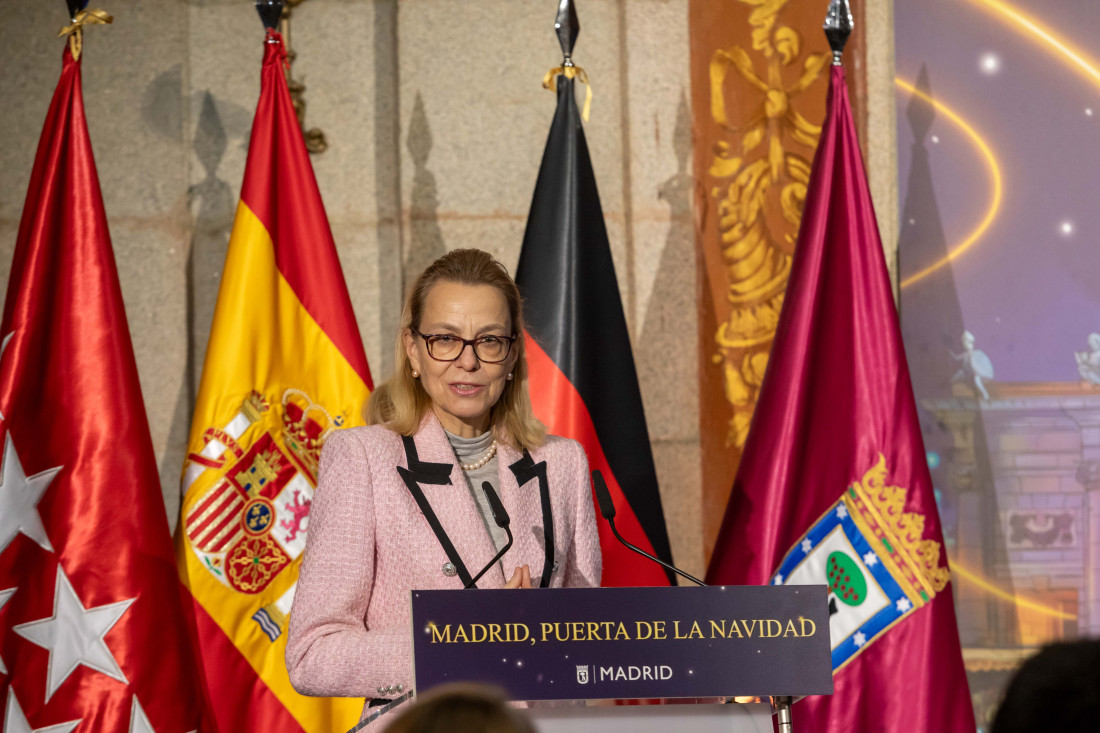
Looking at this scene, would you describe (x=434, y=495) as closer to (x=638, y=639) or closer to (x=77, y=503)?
(x=638, y=639)

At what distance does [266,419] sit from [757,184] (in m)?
1.65

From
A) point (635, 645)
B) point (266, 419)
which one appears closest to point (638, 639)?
point (635, 645)

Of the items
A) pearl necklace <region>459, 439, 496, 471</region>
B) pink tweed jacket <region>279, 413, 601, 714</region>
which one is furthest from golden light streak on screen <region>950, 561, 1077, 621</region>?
pearl necklace <region>459, 439, 496, 471</region>

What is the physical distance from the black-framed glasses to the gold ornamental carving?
1.55m

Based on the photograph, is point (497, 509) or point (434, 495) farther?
point (434, 495)

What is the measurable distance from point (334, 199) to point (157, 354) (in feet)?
2.31

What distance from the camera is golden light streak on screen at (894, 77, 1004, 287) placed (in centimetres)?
328

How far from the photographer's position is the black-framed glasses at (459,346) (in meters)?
1.93

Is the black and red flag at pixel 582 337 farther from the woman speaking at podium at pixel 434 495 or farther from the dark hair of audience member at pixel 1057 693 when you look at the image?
the dark hair of audience member at pixel 1057 693

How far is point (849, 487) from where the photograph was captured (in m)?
2.86

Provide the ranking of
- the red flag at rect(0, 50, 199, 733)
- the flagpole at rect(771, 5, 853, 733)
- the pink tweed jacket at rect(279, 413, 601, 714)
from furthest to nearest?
the flagpole at rect(771, 5, 853, 733)
the red flag at rect(0, 50, 199, 733)
the pink tweed jacket at rect(279, 413, 601, 714)

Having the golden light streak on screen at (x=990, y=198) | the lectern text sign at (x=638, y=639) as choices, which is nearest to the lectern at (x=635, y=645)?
the lectern text sign at (x=638, y=639)

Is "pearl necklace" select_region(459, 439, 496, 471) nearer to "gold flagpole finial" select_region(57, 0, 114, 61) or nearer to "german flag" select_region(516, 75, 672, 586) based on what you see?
"german flag" select_region(516, 75, 672, 586)

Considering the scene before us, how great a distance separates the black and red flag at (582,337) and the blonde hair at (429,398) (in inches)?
30.3
